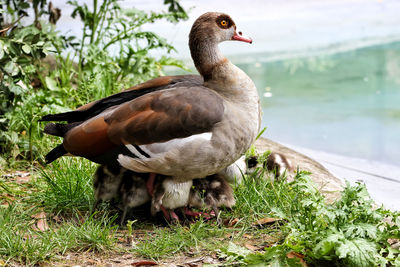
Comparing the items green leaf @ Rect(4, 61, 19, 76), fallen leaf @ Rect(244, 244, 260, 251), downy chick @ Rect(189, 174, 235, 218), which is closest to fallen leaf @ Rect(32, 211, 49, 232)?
downy chick @ Rect(189, 174, 235, 218)

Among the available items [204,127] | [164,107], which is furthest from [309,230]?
[164,107]

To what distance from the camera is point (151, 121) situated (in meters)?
2.94

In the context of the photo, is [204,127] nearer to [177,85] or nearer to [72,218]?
[177,85]

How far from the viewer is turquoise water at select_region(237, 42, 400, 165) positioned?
236 inches

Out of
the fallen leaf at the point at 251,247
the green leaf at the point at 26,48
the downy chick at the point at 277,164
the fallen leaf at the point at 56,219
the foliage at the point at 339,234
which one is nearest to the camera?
the foliage at the point at 339,234

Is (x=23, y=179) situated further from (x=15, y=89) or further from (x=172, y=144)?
(x=172, y=144)

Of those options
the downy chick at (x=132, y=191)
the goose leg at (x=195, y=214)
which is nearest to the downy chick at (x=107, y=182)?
the downy chick at (x=132, y=191)

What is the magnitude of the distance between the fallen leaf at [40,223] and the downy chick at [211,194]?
2.97 feet

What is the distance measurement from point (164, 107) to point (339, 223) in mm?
1148

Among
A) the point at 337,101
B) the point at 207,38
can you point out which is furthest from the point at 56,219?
the point at 337,101

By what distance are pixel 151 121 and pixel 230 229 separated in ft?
2.60

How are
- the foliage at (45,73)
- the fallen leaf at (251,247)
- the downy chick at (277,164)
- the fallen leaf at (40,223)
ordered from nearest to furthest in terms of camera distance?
1. the fallen leaf at (251,247)
2. the fallen leaf at (40,223)
3. the foliage at (45,73)
4. the downy chick at (277,164)

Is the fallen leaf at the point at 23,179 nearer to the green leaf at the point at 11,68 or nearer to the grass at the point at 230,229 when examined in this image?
the grass at the point at 230,229

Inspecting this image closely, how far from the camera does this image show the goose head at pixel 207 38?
322cm
